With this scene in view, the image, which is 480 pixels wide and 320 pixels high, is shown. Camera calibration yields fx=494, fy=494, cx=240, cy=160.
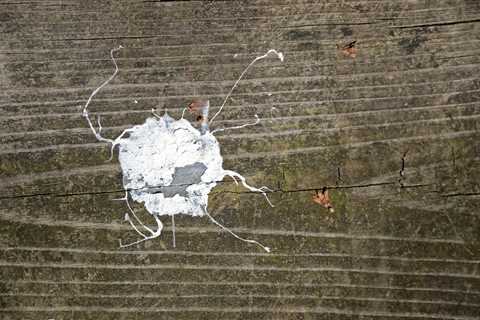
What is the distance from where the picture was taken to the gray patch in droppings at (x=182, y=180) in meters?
1.74

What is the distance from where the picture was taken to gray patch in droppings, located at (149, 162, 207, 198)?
174 centimetres

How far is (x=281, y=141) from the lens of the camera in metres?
1.73

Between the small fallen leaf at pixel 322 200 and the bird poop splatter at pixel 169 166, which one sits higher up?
the bird poop splatter at pixel 169 166

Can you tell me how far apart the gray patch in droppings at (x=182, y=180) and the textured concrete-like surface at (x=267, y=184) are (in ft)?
0.29

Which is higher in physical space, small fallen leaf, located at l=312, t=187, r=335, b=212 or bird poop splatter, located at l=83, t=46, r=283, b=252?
bird poop splatter, located at l=83, t=46, r=283, b=252

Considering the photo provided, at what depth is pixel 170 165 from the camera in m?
1.75

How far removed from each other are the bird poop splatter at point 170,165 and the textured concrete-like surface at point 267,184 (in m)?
0.04

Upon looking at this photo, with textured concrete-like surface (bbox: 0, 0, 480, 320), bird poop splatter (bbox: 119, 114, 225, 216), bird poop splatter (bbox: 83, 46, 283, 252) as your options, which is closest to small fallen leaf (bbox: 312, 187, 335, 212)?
textured concrete-like surface (bbox: 0, 0, 480, 320)

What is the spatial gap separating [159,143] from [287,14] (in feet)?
2.19

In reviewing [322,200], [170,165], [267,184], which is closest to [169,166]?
[170,165]

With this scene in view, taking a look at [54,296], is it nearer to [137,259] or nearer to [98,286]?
[98,286]

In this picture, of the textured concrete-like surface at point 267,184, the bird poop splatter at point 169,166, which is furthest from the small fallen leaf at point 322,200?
the bird poop splatter at point 169,166

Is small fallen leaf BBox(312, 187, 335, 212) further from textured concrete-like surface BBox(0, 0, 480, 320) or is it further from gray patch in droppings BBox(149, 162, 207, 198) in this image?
gray patch in droppings BBox(149, 162, 207, 198)

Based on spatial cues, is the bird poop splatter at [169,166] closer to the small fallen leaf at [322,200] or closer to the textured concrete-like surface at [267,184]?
the textured concrete-like surface at [267,184]
